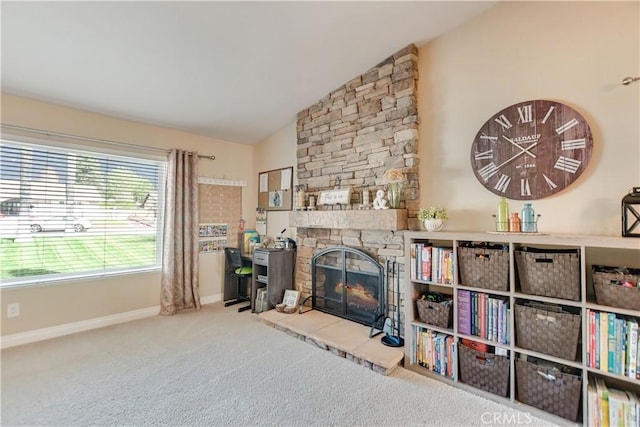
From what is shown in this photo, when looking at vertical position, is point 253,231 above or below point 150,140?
below

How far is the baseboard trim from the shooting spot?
Answer: 8.85 feet

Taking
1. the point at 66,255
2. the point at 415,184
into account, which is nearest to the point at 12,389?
the point at 66,255

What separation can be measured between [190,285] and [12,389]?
1.83 meters

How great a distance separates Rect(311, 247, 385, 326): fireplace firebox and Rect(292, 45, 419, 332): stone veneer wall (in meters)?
0.10

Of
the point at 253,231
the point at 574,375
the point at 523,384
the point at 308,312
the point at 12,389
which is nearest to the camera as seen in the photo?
the point at 574,375

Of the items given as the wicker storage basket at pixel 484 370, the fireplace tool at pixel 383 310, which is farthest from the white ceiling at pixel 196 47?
the wicker storage basket at pixel 484 370

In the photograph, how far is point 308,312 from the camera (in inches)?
133

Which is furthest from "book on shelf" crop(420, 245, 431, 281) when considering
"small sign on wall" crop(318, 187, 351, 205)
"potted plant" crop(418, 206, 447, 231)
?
"small sign on wall" crop(318, 187, 351, 205)

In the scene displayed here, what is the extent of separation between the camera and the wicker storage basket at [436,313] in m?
2.19

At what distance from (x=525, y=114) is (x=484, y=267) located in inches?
48.9

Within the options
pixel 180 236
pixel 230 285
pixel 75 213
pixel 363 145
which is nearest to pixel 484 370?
pixel 363 145

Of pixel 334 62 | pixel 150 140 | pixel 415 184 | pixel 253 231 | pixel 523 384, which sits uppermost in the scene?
pixel 334 62

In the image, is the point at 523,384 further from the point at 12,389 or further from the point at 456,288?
the point at 12,389

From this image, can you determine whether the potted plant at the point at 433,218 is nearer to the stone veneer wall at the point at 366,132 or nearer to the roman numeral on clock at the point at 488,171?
the stone veneer wall at the point at 366,132
